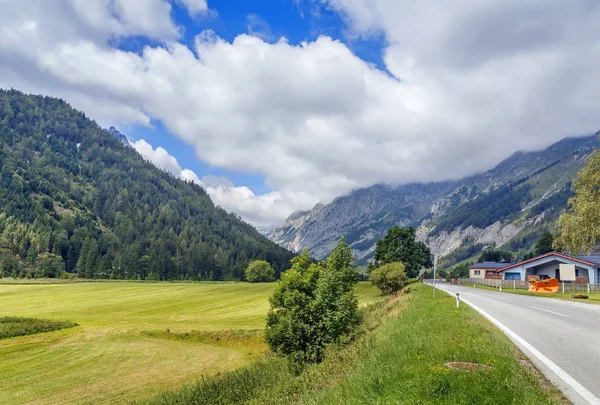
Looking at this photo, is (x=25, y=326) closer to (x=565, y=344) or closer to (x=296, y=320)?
(x=296, y=320)

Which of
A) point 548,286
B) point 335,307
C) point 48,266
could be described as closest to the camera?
point 335,307

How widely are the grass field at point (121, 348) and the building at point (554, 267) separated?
37125mm

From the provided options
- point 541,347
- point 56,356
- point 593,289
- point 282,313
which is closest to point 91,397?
point 56,356

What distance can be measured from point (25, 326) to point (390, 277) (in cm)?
5524

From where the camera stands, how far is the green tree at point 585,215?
1260 inches

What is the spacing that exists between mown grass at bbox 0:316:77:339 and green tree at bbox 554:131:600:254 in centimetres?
6319

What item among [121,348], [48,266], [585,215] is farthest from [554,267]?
[48,266]

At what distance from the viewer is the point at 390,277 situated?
2516 inches

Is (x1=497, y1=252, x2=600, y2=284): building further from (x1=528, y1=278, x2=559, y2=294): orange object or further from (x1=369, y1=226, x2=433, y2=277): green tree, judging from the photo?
(x1=369, y1=226, x2=433, y2=277): green tree

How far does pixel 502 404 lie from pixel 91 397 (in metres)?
31.2

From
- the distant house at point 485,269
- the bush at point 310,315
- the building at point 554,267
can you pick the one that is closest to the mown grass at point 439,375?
the bush at point 310,315

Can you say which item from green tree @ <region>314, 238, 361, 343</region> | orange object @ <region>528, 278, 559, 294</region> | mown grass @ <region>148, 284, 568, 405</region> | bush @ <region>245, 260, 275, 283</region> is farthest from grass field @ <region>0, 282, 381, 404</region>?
bush @ <region>245, 260, 275, 283</region>

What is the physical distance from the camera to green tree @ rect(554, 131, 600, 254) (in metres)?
32.0

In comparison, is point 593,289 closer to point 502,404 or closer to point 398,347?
point 398,347
